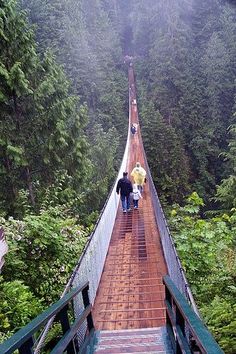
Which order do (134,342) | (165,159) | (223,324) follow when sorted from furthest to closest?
(165,159)
(223,324)
(134,342)

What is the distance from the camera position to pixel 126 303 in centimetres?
509

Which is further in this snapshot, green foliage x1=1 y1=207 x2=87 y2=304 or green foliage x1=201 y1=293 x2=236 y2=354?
green foliage x1=1 y1=207 x2=87 y2=304

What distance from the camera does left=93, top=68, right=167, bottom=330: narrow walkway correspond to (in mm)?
4656

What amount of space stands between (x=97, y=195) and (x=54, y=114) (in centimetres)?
623

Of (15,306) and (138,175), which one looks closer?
(15,306)

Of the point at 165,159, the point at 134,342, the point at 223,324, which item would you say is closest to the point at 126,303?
the point at 223,324

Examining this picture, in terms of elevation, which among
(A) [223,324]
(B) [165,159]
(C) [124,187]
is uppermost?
(B) [165,159]

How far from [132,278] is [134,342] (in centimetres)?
238

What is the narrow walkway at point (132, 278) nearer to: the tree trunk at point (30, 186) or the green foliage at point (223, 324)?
the green foliage at point (223, 324)

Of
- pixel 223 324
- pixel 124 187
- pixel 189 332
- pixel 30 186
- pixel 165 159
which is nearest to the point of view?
pixel 189 332

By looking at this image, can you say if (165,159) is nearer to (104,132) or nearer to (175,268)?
(104,132)

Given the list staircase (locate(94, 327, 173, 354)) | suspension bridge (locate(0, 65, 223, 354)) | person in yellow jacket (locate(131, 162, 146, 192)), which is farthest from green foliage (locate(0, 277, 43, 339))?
person in yellow jacket (locate(131, 162, 146, 192))

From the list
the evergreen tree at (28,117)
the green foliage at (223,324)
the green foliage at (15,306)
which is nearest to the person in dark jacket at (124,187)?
the evergreen tree at (28,117)

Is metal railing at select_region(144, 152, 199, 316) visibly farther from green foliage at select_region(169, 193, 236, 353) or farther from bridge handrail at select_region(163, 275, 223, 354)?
green foliage at select_region(169, 193, 236, 353)
